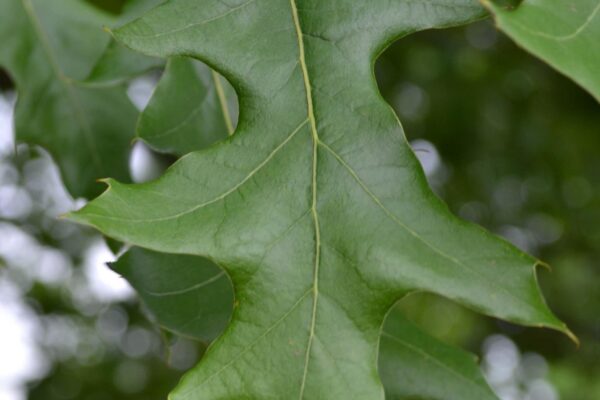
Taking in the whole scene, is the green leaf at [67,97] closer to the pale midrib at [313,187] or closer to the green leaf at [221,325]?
the green leaf at [221,325]

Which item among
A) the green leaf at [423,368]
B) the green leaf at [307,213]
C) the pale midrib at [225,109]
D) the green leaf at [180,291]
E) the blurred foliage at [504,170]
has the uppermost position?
the green leaf at [307,213]

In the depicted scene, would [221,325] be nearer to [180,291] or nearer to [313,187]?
[180,291]

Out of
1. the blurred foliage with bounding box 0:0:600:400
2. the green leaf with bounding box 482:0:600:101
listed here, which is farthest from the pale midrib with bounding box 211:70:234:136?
the blurred foliage with bounding box 0:0:600:400

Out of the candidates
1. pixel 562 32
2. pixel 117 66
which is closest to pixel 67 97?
pixel 117 66

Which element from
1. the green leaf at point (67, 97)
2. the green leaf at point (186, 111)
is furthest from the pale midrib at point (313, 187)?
the green leaf at point (67, 97)

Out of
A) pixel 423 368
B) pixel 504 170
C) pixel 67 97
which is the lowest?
pixel 504 170

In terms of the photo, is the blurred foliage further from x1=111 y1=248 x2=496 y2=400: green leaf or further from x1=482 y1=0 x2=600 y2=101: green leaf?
x1=482 y1=0 x2=600 y2=101: green leaf
